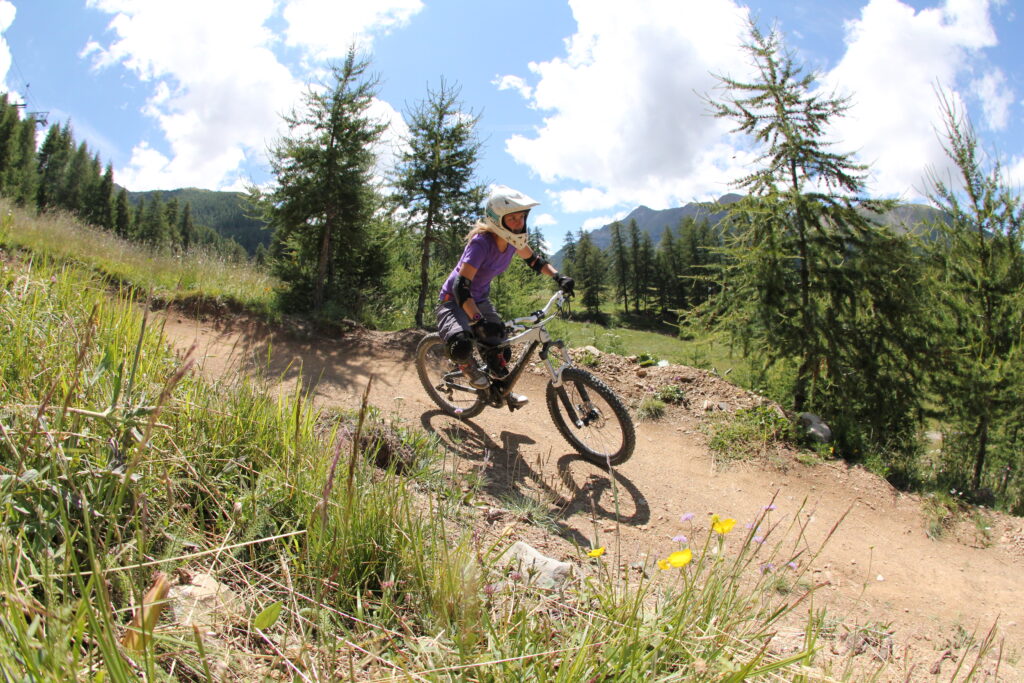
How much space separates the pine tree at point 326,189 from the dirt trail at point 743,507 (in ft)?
15.0

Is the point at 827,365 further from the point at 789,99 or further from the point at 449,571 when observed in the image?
the point at 449,571

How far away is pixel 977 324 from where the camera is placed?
28.0 ft

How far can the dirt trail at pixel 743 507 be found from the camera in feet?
14.1

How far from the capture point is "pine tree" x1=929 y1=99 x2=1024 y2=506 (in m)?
8.12

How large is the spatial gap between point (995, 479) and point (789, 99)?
8.02m

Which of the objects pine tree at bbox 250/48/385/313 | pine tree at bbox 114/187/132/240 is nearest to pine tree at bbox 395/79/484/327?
pine tree at bbox 250/48/385/313

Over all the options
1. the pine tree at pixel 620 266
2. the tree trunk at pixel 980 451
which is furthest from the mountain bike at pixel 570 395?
the pine tree at pixel 620 266

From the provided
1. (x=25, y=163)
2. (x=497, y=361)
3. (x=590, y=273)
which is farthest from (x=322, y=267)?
(x=25, y=163)

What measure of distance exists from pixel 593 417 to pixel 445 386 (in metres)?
2.17

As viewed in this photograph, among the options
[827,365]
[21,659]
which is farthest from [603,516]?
[827,365]

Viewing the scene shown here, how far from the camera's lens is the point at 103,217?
8038 cm

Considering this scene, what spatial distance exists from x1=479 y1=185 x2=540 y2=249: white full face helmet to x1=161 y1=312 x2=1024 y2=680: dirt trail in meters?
2.25

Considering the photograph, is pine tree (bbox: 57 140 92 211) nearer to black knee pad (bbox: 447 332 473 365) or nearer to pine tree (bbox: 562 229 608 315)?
pine tree (bbox: 562 229 608 315)

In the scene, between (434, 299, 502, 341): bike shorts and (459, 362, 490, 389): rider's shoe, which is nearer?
(434, 299, 502, 341): bike shorts
